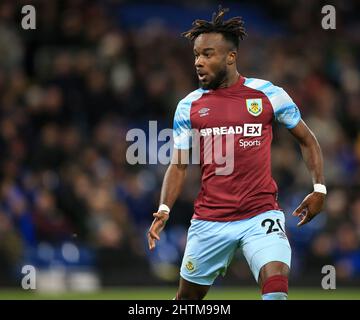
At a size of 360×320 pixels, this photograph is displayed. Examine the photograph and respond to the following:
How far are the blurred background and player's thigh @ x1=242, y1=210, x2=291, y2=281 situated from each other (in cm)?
648

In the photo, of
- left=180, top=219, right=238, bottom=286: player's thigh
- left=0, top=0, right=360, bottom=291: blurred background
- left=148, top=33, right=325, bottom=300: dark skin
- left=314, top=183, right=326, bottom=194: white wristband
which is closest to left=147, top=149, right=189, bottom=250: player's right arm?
left=148, top=33, right=325, bottom=300: dark skin

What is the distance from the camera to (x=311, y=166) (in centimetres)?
774

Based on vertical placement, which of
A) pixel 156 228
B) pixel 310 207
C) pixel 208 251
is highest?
pixel 310 207

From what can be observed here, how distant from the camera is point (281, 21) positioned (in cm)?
2045

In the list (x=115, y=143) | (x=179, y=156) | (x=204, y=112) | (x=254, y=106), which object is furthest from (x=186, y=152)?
(x=115, y=143)

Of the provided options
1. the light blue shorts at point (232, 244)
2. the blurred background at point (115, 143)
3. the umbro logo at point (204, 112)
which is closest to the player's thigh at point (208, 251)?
the light blue shorts at point (232, 244)

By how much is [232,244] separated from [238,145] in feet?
2.46

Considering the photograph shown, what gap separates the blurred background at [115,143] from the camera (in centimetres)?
1402

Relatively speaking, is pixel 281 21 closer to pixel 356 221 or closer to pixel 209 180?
pixel 356 221

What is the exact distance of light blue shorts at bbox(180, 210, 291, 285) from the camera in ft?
24.3

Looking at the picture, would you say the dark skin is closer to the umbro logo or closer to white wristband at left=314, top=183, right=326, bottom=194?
white wristband at left=314, top=183, right=326, bottom=194

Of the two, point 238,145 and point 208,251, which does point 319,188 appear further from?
point 208,251
